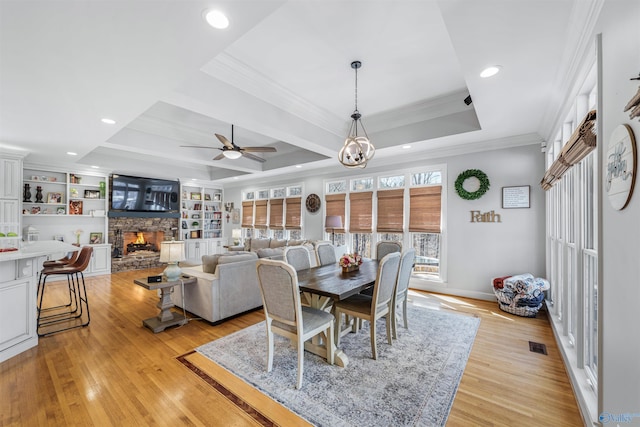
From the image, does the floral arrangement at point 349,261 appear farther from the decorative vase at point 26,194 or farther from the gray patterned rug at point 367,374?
the decorative vase at point 26,194

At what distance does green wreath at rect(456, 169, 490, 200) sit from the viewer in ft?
14.3

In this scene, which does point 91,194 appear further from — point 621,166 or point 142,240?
point 621,166

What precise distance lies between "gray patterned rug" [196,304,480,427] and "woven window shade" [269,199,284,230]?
14.5ft

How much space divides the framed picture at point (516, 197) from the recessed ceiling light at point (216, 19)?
14.7 ft

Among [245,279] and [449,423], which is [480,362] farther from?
[245,279]

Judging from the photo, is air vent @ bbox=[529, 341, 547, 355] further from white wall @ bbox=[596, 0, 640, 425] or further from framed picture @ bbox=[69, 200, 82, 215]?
framed picture @ bbox=[69, 200, 82, 215]

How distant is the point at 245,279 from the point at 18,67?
3.05 m

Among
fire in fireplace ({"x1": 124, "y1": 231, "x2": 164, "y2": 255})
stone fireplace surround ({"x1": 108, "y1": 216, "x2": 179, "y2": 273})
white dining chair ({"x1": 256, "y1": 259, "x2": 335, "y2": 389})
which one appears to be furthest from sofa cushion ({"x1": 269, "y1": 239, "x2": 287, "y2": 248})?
white dining chair ({"x1": 256, "y1": 259, "x2": 335, "y2": 389})

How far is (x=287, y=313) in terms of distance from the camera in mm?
2258

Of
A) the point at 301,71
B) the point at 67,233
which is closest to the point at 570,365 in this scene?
the point at 301,71

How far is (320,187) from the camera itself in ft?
21.9

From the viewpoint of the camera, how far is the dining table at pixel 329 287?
7.98 ft

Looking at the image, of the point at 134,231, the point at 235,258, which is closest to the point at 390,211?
the point at 235,258

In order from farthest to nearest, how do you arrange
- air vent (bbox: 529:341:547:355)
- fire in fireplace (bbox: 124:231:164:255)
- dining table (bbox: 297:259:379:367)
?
fire in fireplace (bbox: 124:231:164:255), air vent (bbox: 529:341:547:355), dining table (bbox: 297:259:379:367)
